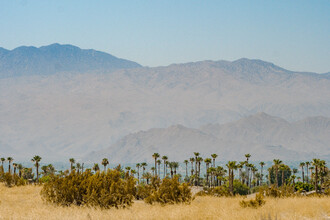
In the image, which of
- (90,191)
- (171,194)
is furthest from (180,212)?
(90,191)

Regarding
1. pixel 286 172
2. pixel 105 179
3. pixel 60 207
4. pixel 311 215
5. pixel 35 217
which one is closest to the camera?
pixel 35 217

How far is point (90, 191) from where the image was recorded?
2295 centimetres

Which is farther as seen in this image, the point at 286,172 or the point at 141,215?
the point at 286,172

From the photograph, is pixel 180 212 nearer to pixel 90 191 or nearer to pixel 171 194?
pixel 171 194

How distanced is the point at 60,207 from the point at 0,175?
19.4 metres

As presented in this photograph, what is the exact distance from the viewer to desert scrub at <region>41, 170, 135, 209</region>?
869 inches

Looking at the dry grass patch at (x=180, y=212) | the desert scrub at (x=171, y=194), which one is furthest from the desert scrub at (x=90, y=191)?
the desert scrub at (x=171, y=194)

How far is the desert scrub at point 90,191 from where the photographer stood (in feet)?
72.4

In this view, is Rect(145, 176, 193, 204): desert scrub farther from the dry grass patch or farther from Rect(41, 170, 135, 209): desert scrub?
the dry grass patch

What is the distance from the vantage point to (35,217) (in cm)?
1817

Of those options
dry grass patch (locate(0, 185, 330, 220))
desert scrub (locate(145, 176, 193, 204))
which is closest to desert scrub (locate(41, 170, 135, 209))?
dry grass patch (locate(0, 185, 330, 220))

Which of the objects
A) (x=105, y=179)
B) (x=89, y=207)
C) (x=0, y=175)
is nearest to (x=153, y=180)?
(x=105, y=179)

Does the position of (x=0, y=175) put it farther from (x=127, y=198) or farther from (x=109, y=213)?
(x=109, y=213)

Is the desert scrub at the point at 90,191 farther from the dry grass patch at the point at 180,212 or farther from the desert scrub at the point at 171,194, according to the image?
the desert scrub at the point at 171,194
